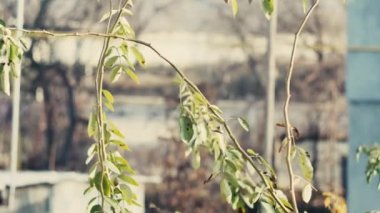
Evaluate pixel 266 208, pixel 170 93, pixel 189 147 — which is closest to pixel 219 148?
pixel 189 147

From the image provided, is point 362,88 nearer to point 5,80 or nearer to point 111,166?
point 111,166

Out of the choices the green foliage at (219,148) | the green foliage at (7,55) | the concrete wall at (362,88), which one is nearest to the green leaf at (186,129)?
the green foliage at (219,148)

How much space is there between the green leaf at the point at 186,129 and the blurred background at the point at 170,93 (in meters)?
3.94

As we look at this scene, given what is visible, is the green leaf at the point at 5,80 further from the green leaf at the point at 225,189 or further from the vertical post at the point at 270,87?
the vertical post at the point at 270,87

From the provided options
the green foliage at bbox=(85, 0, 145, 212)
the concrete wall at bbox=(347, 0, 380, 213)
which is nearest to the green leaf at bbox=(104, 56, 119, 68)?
the green foliage at bbox=(85, 0, 145, 212)

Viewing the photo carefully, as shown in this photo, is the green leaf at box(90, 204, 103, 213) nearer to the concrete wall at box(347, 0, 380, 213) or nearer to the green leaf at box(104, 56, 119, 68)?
the green leaf at box(104, 56, 119, 68)

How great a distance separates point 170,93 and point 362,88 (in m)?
1.46

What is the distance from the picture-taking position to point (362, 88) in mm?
6281

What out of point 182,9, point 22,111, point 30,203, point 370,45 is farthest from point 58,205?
point 370,45

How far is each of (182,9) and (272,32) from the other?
27.0 inches

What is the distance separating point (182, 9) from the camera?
611 cm

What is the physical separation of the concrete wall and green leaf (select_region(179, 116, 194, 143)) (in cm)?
446

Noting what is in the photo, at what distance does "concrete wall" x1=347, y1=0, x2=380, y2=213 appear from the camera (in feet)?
20.5

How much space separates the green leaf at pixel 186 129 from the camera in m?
1.92
